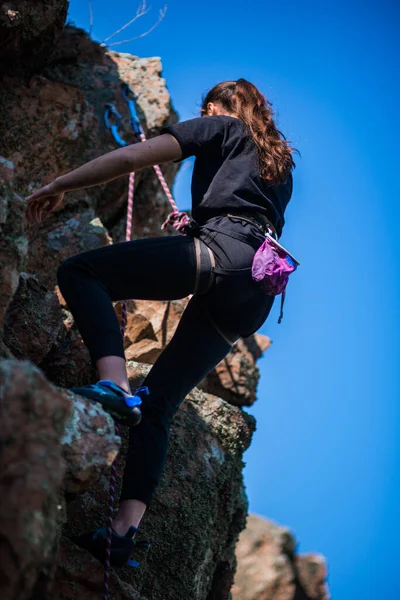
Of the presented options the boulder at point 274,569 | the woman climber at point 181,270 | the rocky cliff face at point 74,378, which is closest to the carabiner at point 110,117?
the rocky cliff face at point 74,378

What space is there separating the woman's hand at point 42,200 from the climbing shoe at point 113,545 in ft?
5.79

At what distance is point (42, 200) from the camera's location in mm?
3873

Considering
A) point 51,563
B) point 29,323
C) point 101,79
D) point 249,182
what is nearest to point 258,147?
point 249,182

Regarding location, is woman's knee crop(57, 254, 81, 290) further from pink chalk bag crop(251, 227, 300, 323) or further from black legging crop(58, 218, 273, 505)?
pink chalk bag crop(251, 227, 300, 323)

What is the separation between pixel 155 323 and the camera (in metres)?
6.74

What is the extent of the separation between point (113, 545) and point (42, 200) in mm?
1895

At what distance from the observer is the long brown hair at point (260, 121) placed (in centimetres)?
399

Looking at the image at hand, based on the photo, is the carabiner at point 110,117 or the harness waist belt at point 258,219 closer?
the harness waist belt at point 258,219

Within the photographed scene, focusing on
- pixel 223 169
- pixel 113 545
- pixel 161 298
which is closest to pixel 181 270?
pixel 161 298

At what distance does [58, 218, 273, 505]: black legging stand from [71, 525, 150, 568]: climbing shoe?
21 centimetres

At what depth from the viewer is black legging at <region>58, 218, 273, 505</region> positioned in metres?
3.51

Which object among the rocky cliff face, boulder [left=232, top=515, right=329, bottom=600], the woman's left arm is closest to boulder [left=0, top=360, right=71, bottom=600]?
the rocky cliff face

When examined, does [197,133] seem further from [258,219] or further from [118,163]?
[258,219]

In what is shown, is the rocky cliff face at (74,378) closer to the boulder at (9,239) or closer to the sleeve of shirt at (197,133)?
the boulder at (9,239)
